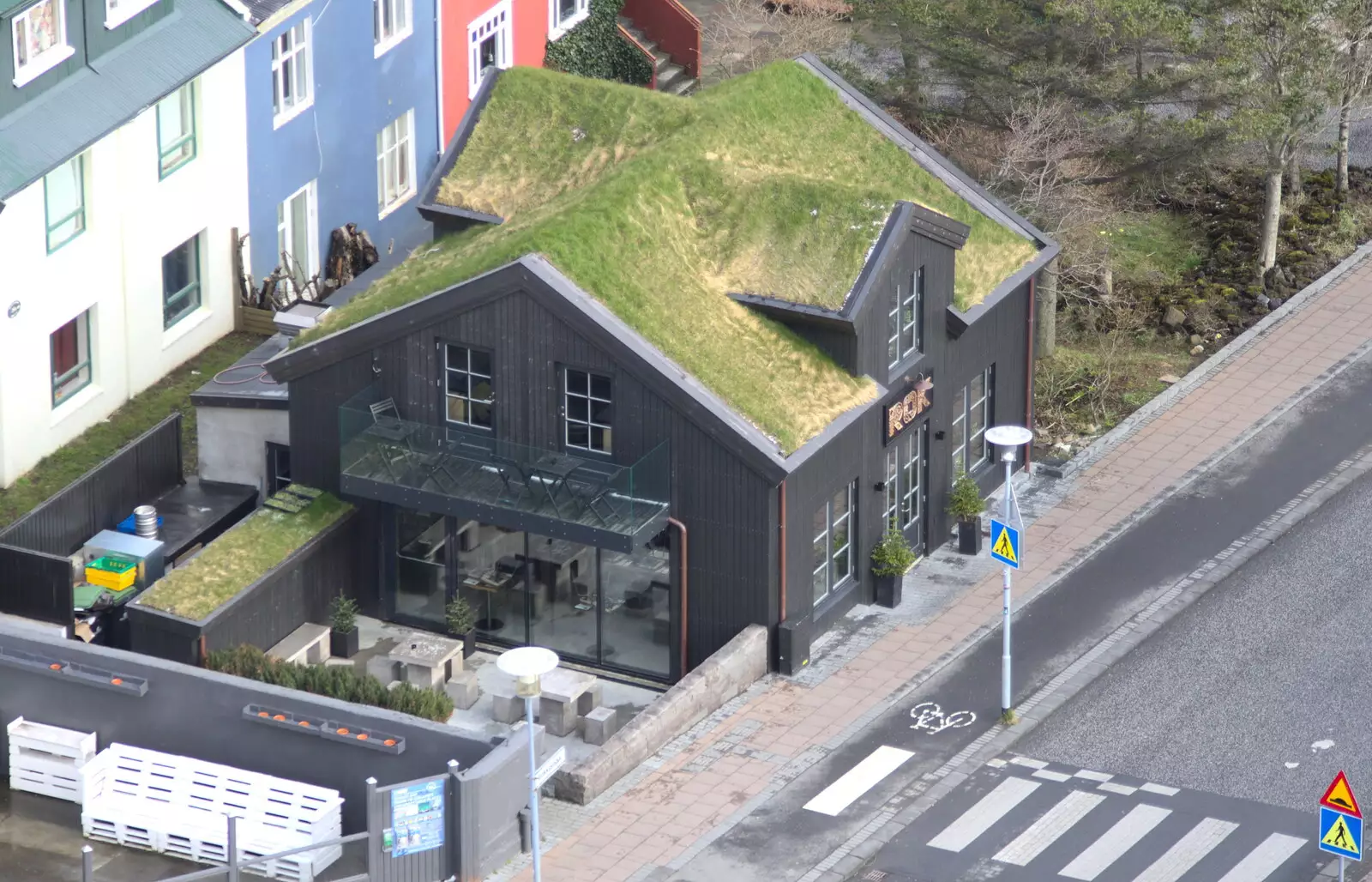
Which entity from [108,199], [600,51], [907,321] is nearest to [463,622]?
[907,321]

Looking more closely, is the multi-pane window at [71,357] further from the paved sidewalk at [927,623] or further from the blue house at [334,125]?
the paved sidewalk at [927,623]

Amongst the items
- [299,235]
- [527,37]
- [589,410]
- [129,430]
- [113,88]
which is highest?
[113,88]

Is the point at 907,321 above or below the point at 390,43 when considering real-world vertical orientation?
below

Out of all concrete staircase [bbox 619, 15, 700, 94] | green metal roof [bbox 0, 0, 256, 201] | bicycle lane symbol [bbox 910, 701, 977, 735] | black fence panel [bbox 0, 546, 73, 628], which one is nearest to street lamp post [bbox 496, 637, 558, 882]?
bicycle lane symbol [bbox 910, 701, 977, 735]

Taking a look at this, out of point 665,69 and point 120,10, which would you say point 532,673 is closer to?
point 120,10

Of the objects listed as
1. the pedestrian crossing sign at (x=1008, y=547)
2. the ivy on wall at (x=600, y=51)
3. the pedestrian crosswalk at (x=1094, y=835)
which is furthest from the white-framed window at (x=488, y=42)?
the pedestrian crosswalk at (x=1094, y=835)

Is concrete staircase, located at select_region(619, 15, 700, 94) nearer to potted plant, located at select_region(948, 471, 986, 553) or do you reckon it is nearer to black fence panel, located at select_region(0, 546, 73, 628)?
potted plant, located at select_region(948, 471, 986, 553)

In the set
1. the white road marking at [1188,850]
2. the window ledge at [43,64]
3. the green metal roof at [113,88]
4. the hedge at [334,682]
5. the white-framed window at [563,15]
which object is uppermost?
the window ledge at [43,64]
